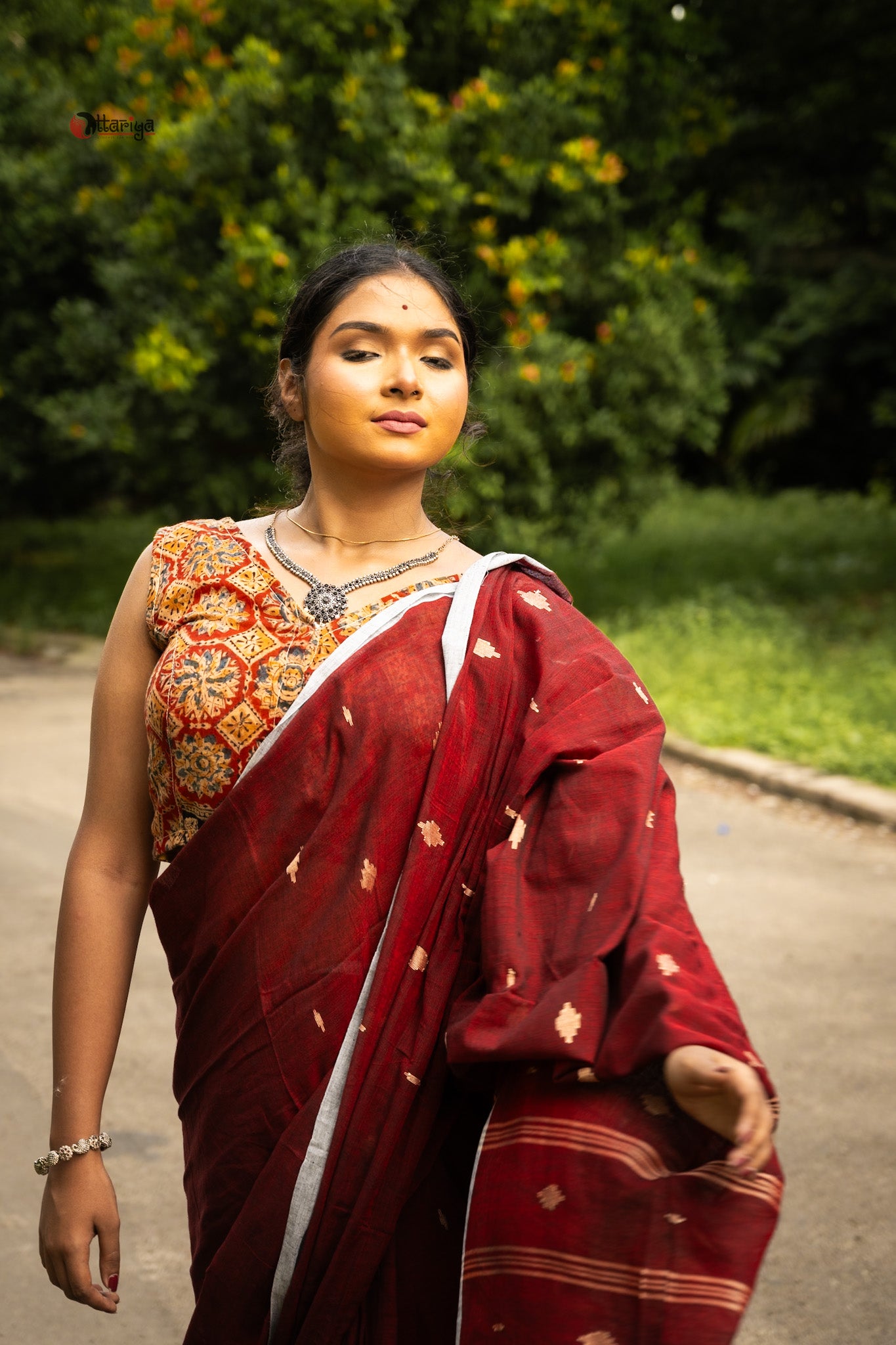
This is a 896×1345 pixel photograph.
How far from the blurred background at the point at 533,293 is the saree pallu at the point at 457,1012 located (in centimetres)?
274

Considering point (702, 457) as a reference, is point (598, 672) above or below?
above

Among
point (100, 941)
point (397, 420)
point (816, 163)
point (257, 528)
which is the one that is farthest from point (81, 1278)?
point (816, 163)

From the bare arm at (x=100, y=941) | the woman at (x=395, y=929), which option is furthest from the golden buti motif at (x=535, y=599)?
the bare arm at (x=100, y=941)

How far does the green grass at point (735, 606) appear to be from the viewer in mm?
7348

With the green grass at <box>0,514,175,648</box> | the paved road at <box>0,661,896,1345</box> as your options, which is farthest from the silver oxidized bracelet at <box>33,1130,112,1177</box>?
the green grass at <box>0,514,175,648</box>

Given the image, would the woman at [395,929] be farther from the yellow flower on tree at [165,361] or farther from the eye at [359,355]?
the yellow flower on tree at [165,361]

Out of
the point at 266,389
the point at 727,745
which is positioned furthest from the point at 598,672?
the point at 727,745

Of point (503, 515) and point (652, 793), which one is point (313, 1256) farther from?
point (503, 515)

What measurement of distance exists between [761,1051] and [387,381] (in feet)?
9.38

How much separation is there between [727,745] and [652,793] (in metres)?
5.78

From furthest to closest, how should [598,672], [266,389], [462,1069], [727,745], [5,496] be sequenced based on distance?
[5,496]
[727,745]
[266,389]
[598,672]
[462,1069]

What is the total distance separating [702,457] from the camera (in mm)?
22078

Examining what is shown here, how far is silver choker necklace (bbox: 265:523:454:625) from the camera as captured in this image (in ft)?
5.68

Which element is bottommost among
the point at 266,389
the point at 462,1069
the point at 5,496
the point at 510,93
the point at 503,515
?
the point at 5,496
